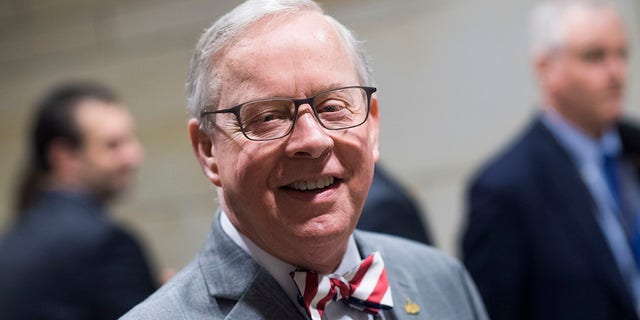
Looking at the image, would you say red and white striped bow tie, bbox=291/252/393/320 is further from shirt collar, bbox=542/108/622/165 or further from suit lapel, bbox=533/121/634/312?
shirt collar, bbox=542/108/622/165

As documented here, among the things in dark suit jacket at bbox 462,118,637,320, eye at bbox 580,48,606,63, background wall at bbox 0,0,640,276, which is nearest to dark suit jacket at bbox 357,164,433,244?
dark suit jacket at bbox 462,118,637,320

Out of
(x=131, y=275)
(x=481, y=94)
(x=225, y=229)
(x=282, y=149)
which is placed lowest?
(x=131, y=275)

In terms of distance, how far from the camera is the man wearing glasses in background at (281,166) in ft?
5.30

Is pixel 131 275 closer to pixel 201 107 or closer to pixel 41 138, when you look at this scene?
pixel 41 138

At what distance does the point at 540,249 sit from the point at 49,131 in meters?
A: 2.08

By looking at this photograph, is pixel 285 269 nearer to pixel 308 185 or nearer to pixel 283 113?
pixel 308 185

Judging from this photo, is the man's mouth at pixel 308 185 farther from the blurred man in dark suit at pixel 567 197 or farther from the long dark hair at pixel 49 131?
the long dark hair at pixel 49 131

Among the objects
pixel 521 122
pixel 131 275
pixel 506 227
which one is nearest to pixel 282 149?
pixel 506 227

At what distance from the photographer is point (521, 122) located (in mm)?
4379

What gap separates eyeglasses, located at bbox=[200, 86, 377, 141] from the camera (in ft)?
5.29

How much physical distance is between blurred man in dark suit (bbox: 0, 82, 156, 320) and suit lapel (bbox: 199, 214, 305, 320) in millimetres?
1709

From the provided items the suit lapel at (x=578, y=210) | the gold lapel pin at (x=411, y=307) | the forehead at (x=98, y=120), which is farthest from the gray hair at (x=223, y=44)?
the forehead at (x=98, y=120)

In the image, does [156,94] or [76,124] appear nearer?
[76,124]

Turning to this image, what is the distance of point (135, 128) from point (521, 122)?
2305 mm
